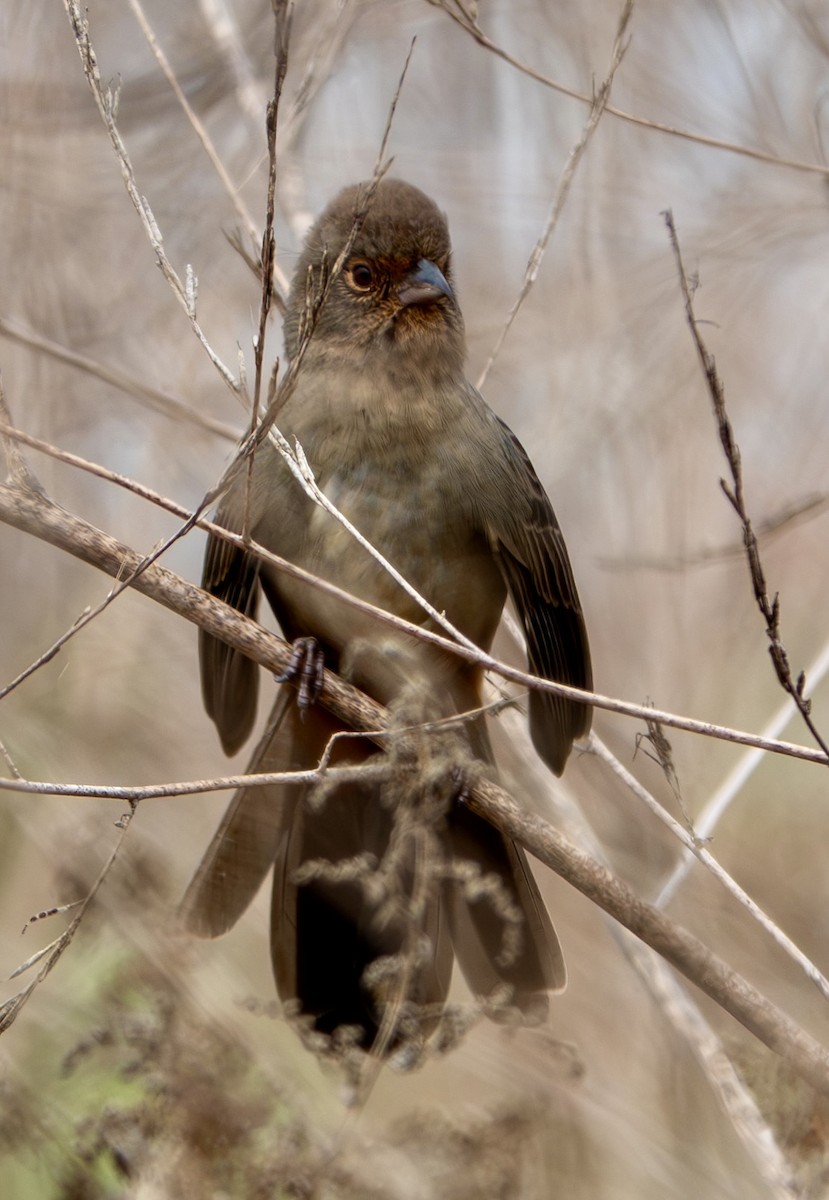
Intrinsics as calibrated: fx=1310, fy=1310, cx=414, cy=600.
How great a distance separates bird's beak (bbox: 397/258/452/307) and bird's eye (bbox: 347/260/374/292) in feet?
0.29

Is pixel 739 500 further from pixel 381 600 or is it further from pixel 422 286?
pixel 422 286

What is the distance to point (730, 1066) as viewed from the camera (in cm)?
265

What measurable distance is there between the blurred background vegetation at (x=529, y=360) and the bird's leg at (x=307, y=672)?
0.58 m

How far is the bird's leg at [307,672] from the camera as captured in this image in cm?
333

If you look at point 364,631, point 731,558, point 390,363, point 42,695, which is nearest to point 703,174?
point 731,558

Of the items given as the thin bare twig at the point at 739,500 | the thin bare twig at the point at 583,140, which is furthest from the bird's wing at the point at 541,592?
the thin bare twig at the point at 739,500

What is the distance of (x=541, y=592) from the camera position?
3650mm

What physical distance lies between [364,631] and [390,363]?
2.44 feet

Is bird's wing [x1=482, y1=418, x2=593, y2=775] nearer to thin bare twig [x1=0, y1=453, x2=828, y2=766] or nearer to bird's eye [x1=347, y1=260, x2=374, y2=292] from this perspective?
bird's eye [x1=347, y1=260, x2=374, y2=292]

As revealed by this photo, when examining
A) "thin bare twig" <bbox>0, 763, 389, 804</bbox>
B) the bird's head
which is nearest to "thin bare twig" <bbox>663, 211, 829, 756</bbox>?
"thin bare twig" <bbox>0, 763, 389, 804</bbox>

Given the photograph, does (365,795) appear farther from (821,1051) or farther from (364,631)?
(821,1051)

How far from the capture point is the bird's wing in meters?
3.57

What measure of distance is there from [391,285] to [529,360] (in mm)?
1373

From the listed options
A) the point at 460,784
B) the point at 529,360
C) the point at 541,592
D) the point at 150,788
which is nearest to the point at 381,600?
the point at 541,592
